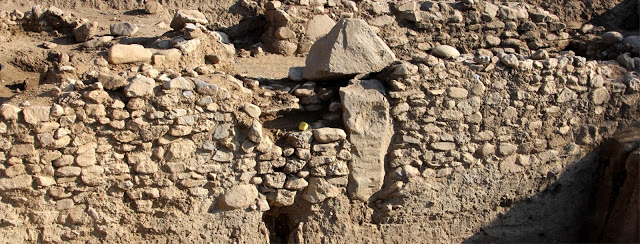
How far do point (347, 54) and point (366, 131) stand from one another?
0.58m

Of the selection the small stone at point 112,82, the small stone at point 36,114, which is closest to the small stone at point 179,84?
the small stone at point 112,82

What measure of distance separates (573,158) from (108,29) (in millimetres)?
4582

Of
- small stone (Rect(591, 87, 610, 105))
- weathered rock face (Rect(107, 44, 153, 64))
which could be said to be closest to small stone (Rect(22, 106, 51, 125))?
weathered rock face (Rect(107, 44, 153, 64))

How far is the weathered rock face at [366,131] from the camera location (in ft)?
16.6

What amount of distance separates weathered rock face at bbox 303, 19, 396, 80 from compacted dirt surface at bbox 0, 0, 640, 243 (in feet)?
0.05

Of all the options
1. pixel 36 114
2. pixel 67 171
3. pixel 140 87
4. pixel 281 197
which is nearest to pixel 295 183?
pixel 281 197

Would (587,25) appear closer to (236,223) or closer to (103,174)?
(236,223)

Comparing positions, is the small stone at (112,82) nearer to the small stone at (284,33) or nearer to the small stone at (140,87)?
the small stone at (140,87)

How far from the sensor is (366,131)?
510 cm

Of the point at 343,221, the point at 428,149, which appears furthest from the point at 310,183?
the point at 428,149

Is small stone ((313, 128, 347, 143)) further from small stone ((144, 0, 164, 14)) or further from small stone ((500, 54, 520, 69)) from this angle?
small stone ((144, 0, 164, 14))

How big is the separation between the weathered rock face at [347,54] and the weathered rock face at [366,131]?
0.44 feet

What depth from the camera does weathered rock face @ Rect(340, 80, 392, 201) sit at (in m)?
5.06

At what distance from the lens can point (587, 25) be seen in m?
7.30
